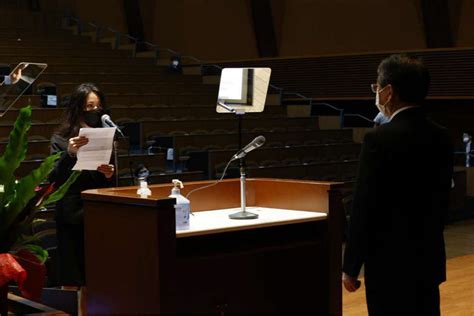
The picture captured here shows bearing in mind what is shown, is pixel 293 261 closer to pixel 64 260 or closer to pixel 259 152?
pixel 64 260

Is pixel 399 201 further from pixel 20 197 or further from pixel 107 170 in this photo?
pixel 107 170

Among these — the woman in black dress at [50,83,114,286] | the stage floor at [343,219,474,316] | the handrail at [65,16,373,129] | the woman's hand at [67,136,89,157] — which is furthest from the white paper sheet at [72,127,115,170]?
the handrail at [65,16,373,129]

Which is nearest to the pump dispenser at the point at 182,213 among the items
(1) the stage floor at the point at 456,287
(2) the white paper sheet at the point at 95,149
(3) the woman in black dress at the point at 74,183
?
(2) the white paper sheet at the point at 95,149

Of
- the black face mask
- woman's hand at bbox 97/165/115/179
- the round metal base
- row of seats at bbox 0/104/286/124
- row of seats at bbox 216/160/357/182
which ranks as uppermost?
row of seats at bbox 0/104/286/124

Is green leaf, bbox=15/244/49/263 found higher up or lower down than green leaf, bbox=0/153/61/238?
lower down

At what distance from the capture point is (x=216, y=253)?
8.61ft

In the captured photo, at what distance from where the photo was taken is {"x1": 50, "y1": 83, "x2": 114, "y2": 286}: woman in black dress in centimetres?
309

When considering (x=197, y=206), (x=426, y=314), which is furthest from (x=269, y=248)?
(x=426, y=314)

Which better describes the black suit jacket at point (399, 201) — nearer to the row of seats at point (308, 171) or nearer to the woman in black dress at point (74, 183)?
the woman in black dress at point (74, 183)

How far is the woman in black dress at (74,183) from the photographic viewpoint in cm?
309

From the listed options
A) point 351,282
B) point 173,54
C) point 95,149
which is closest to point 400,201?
point 351,282

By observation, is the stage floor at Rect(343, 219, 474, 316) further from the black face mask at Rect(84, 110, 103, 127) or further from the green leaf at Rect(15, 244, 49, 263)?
the green leaf at Rect(15, 244, 49, 263)

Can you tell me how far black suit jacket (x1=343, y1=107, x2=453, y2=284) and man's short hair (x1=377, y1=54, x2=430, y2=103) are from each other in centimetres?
4

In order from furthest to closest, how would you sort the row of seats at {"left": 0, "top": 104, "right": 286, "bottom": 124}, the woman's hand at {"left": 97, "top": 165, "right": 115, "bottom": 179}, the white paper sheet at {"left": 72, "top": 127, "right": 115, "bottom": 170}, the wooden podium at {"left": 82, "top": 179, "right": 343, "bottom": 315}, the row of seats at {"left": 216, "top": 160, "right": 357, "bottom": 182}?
the row of seats at {"left": 0, "top": 104, "right": 286, "bottom": 124}, the row of seats at {"left": 216, "top": 160, "right": 357, "bottom": 182}, the woman's hand at {"left": 97, "top": 165, "right": 115, "bottom": 179}, the white paper sheet at {"left": 72, "top": 127, "right": 115, "bottom": 170}, the wooden podium at {"left": 82, "top": 179, "right": 343, "bottom": 315}
